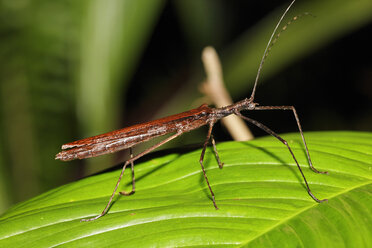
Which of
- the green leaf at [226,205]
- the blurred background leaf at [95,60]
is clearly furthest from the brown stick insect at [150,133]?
the blurred background leaf at [95,60]

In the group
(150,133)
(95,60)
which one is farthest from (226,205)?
(95,60)

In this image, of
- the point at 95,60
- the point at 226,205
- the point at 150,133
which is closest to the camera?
the point at 226,205

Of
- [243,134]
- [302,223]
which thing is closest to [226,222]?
[302,223]

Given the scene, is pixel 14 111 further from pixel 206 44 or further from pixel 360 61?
pixel 360 61

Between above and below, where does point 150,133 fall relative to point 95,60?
below

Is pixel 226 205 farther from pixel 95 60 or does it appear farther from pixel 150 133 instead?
pixel 95 60

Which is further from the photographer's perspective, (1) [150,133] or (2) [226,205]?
(1) [150,133]

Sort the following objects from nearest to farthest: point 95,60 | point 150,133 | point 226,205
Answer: point 226,205, point 150,133, point 95,60

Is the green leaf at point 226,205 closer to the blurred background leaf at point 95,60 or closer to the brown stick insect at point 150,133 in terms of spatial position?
the brown stick insect at point 150,133
